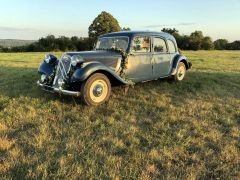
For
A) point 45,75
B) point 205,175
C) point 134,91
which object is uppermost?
point 45,75

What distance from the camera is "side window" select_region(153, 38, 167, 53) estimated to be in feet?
27.2

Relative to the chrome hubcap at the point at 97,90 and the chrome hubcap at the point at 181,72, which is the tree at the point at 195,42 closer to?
the chrome hubcap at the point at 181,72

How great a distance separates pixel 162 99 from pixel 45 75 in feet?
10.4

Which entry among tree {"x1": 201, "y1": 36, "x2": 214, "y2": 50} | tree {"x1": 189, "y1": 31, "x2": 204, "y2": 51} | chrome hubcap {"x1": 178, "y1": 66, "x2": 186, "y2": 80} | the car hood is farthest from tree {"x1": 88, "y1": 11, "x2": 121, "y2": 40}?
the car hood

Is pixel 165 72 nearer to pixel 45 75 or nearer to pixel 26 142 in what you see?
pixel 45 75

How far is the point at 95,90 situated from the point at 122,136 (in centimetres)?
195

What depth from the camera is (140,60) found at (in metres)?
7.76

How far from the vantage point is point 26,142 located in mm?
4410

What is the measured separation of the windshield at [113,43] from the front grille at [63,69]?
150cm

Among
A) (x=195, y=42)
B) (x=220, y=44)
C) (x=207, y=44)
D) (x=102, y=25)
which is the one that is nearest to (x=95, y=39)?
(x=102, y=25)

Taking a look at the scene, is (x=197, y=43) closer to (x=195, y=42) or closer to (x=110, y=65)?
(x=195, y=42)

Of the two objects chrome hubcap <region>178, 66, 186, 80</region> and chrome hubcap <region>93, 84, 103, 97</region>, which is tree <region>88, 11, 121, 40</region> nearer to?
chrome hubcap <region>178, 66, 186, 80</region>

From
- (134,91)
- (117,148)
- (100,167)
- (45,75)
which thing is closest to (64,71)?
(45,75)

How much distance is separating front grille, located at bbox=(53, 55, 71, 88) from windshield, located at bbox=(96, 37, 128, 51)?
1501mm
